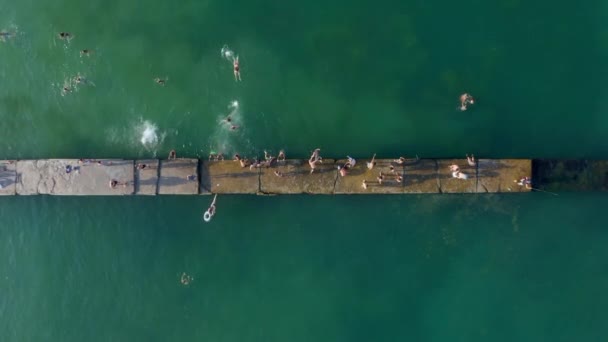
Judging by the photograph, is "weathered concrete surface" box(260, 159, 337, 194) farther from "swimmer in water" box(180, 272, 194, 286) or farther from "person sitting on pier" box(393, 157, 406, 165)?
"swimmer in water" box(180, 272, 194, 286)

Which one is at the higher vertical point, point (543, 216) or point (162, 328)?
point (543, 216)

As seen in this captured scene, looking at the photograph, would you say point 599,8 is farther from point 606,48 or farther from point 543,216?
point 543,216

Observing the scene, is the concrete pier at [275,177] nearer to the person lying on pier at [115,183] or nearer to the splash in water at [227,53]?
the person lying on pier at [115,183]

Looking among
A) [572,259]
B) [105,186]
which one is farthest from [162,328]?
[572,259]

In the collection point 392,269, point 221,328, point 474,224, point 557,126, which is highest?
point 557,126

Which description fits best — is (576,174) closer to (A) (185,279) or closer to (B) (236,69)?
(B) (236,69)

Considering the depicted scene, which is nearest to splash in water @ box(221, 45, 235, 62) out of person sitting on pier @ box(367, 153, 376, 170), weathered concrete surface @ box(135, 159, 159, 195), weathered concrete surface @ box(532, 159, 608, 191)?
weathered concrete surface @ box(135, 159, 159, 195)

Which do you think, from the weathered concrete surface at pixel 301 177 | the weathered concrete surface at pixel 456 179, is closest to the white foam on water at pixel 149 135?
the weathered concrete surface at pixel 301 177
